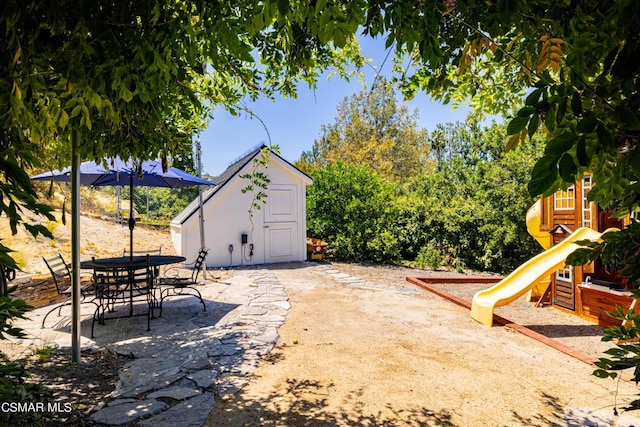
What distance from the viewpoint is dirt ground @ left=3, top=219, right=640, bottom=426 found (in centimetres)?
311

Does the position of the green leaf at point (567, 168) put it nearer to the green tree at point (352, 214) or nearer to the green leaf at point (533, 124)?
the green leaf at point (533, 124)

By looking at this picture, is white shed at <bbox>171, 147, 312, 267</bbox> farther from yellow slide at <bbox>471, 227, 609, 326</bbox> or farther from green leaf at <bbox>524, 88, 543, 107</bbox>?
green leaf at <bbox>524, 88, 543, 107</bbox>

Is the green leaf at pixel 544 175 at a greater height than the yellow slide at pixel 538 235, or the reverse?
the green leaf at pixel 544 175

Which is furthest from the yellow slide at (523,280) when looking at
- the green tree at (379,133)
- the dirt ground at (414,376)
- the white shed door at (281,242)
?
the green tree at (379,133)

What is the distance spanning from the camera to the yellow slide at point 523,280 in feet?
20.2

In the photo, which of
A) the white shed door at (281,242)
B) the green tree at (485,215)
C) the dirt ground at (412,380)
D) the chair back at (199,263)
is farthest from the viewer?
the white shed door at (281,242)

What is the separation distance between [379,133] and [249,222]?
18542 mm

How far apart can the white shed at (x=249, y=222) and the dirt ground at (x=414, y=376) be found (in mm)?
6226

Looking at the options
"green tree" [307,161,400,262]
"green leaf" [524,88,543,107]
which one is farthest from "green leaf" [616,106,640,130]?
"green tree" [307,161,400,262]

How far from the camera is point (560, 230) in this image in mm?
7637

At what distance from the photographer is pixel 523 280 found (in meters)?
6.88

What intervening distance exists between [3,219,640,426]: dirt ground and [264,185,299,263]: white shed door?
252 inches

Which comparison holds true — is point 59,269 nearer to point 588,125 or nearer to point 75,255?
point 75,255

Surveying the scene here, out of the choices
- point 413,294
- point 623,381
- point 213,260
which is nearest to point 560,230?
point 413,294
